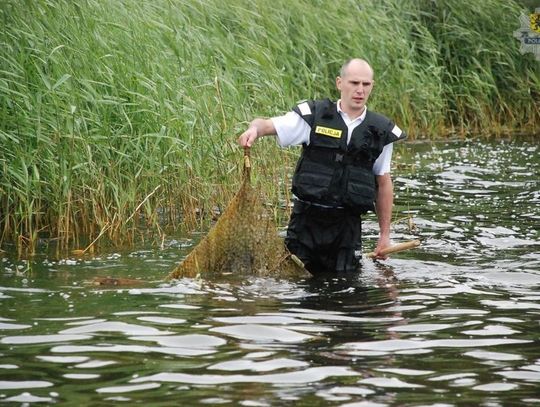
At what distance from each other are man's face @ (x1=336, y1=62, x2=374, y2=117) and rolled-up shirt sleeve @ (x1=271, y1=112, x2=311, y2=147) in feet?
1.06

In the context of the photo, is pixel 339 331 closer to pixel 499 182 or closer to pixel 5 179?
pixel 5 179

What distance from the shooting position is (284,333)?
6.42 m

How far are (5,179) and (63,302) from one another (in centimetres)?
179

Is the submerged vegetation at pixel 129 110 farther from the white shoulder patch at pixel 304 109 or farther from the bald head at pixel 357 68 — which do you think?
the bald head at pixel 357 68

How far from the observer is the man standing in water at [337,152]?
811 cm

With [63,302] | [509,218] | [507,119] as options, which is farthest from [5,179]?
[507,119]

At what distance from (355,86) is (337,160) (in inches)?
20.6

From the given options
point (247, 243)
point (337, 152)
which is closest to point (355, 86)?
point (337, 152)

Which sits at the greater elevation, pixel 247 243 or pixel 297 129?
pixel 297 129

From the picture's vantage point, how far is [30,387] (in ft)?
17.5

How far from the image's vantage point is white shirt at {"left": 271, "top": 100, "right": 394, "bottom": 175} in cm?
807

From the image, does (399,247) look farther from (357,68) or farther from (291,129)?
(357,68)

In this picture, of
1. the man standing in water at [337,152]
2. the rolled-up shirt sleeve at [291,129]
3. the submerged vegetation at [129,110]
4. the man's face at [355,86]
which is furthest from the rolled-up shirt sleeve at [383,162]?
the submerged vegetation at [129,110]

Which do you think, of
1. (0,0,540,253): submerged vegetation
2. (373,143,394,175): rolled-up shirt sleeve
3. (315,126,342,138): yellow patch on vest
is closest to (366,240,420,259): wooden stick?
(373,143,394,175): rolled-up shirt sleeve
